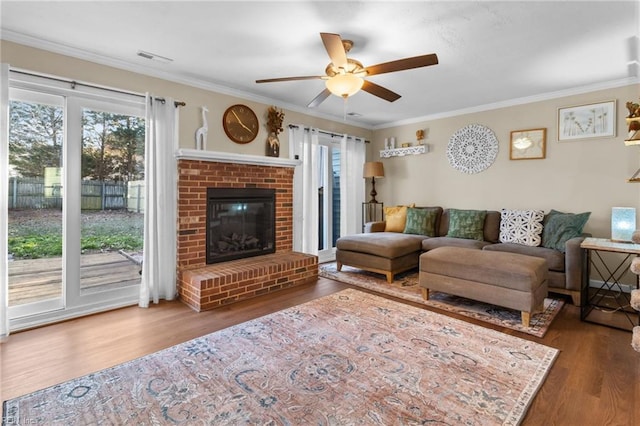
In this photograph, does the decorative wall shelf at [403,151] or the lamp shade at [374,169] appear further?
the lamp shade at [374,169]

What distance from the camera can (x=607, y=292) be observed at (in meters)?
3.53

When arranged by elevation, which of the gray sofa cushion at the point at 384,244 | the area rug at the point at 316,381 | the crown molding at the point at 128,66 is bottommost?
the area rug at the point at 316,381

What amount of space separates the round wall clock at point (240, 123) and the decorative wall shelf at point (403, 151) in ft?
8.02

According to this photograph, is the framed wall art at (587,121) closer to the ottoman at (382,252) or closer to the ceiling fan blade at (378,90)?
the ottoman at (382,252)

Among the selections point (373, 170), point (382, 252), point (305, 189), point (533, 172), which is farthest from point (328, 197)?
point (533, 172)

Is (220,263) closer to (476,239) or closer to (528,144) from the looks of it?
(476,239)

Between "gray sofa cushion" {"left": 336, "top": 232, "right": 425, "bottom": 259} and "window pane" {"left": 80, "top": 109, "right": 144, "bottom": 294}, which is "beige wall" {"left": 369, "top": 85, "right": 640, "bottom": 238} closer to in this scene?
"gray sofa cushion" {"left": 336, "top": 232, "right": 425, "bottom": 259}

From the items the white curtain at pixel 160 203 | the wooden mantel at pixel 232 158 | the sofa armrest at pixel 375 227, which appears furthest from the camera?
the sofa armrest at pixel 375 227

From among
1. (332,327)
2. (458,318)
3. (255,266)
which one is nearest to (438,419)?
(332,327)

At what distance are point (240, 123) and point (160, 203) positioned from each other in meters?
1.40

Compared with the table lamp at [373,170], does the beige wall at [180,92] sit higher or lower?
higher

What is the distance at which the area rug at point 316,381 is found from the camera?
157cm

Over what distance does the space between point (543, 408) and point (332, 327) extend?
142 cm

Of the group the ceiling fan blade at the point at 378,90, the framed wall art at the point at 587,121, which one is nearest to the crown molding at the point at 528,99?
the framed wall art at the point at 587,121
